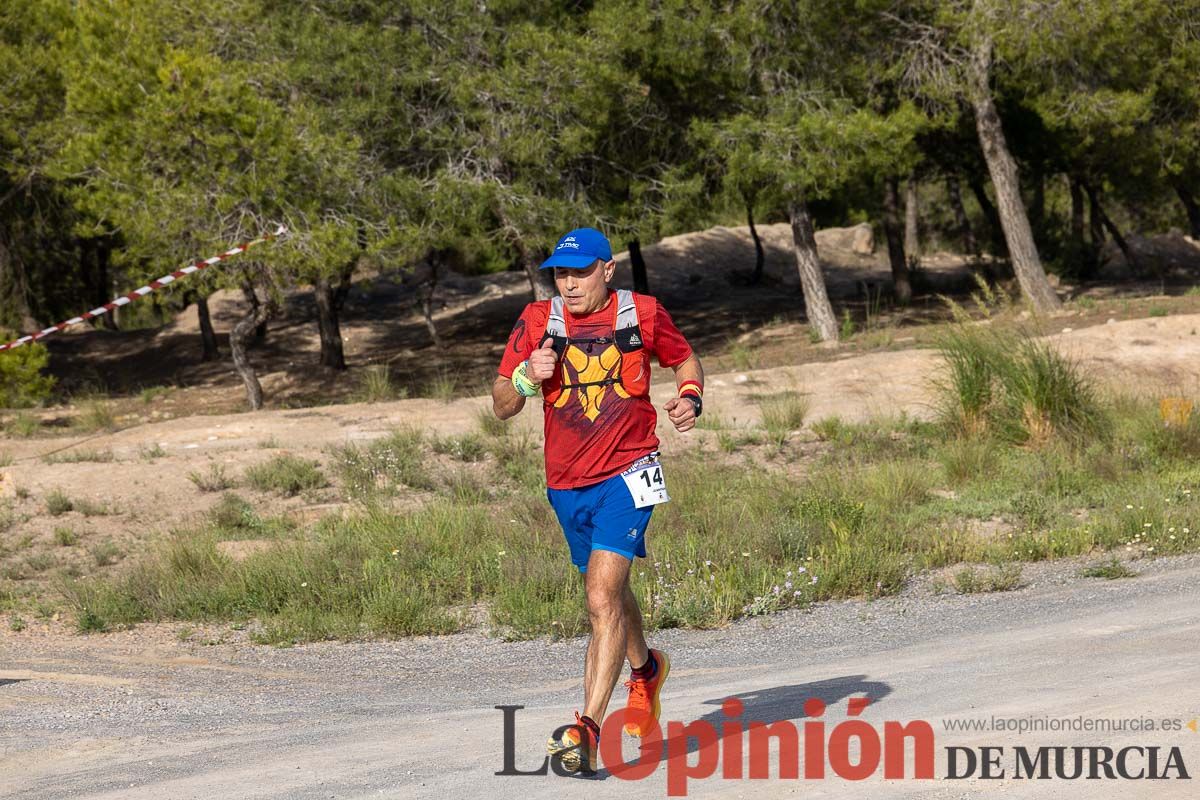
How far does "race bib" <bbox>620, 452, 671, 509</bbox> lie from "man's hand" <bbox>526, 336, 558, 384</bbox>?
44 centimetres

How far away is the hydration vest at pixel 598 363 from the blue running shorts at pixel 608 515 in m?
0.27

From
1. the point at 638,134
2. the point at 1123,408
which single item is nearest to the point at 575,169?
the point at 638,134

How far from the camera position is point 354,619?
8633mm

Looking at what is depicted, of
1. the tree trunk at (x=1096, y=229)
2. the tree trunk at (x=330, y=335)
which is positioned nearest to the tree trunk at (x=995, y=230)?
the tree trunk at (x=1096, y=229)

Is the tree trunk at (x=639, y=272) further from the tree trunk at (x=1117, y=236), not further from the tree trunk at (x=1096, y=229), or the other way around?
the tree trunk at (x=1117, y=236)

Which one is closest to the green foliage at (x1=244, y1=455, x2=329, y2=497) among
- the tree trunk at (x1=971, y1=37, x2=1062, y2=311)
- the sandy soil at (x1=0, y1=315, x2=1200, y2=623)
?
the sandy soil at (x1=0, y1=315, x2=1200, y2=623)

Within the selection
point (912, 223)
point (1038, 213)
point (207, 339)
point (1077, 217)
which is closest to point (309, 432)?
point (207, 339)

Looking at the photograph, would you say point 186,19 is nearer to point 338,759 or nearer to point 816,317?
point 816,317

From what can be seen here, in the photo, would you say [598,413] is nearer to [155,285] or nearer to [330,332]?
[155,285]

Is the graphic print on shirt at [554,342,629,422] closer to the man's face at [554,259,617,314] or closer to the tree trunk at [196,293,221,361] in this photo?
the man's face at [554,259,617,314]

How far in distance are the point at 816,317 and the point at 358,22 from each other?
868 centimetres

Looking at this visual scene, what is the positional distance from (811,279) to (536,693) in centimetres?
1762

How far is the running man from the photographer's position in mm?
4996

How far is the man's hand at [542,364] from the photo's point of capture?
16.1 feet
